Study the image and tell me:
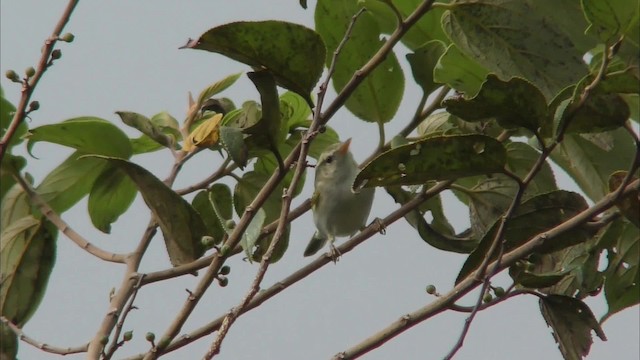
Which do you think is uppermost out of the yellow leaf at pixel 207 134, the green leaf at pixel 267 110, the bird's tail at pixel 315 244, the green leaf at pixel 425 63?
the bird's tail at pixel 315 244

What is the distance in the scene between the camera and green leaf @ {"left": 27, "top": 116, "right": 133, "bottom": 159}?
4.08 feet

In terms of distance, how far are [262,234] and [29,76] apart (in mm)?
312

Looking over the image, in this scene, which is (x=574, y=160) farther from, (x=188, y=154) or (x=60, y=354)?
(x=60, y=354)

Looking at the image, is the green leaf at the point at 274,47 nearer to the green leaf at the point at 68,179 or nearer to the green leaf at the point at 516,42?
the green leaf at the point at 516,42

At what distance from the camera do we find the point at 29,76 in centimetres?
108

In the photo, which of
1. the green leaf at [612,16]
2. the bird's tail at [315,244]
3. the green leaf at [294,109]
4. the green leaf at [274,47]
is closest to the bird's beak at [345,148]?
the bird's tail at [315,244]

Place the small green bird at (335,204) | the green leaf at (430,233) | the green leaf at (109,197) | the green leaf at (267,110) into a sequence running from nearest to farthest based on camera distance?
the green leaf at (267,110) < the green leaf at (430,233) < the green leaf at (109,197) < the small green bird at (335,204)

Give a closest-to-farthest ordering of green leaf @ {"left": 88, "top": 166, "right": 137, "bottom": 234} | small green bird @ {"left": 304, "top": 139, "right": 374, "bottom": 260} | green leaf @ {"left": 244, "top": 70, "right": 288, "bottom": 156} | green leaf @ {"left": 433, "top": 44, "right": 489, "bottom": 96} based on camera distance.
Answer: green leaf @ {"left": 244, "top": 70, "right": 288, "bottom": 156}, green leaf @ {"left": 433, "top": 44, "right": 489, "bottom": 96}, green leaf @ {"left": 88, "top": 166, "right": 137, "bottom": 234}, small green bird @ {"left": 304, "top": 139, "right": 374, "bottom": 260}

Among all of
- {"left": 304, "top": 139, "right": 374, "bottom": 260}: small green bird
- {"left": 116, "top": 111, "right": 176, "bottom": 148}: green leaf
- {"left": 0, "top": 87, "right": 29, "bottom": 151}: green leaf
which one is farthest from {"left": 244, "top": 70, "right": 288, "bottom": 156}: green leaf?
{"left": 304, "top": 139, "right": 374, "bottom": 260}: small green bird

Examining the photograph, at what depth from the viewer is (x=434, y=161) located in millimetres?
989

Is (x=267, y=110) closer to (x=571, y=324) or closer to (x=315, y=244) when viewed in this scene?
(x=571, y=324)

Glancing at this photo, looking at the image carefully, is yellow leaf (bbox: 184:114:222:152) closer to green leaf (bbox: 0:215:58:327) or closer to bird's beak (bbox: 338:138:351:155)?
green leaf (bbox: 0:215:58:327)

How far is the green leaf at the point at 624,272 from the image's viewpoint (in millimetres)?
1228

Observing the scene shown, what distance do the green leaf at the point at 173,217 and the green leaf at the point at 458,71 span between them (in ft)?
1.05
